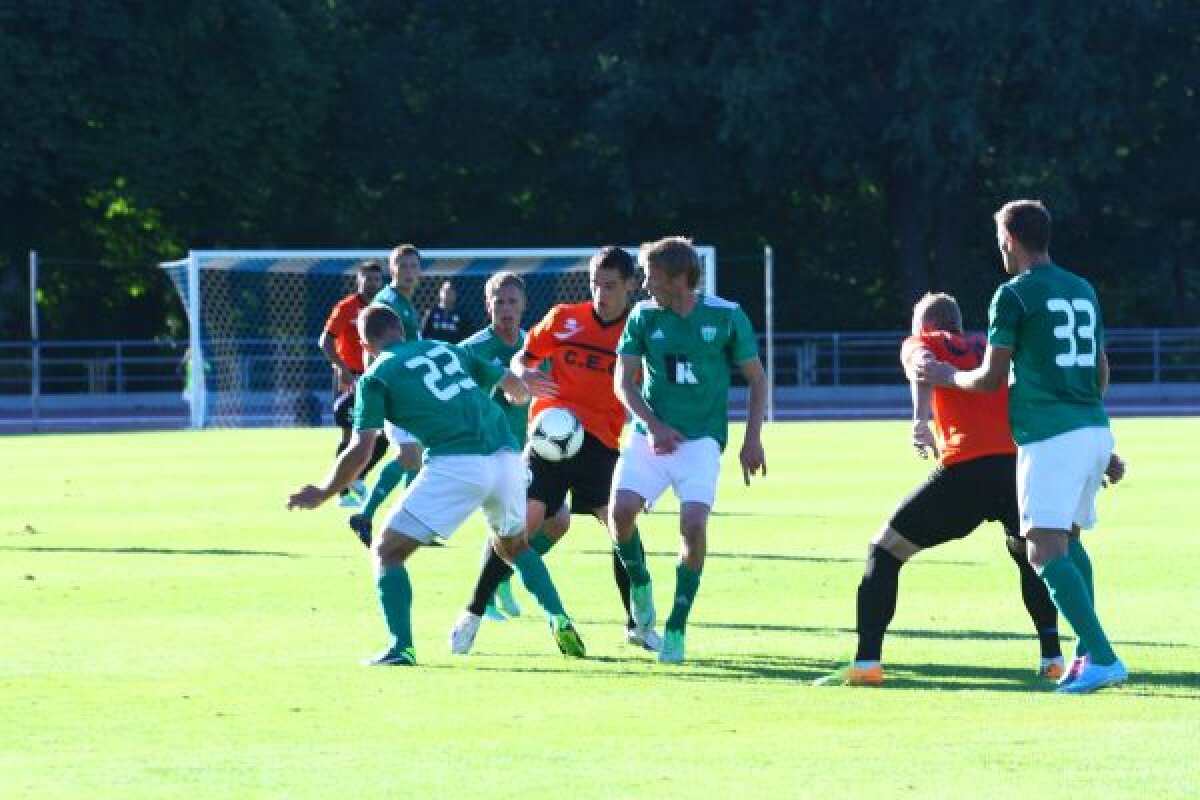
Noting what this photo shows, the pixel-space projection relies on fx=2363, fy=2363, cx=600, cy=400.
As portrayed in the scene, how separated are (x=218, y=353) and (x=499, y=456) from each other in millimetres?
31404

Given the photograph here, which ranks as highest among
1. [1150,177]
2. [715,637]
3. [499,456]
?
[1150,177]

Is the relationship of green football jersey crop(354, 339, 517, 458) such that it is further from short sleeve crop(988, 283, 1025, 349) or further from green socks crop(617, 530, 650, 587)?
short sleeve crop(988, 283, 1025, 349)

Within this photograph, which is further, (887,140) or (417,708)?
(887,140)

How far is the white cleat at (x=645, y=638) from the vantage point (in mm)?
11125

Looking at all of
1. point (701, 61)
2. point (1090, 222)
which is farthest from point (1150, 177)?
point (701, 61)

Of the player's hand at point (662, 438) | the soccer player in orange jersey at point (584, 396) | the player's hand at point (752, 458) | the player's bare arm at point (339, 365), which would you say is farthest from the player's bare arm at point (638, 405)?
the player's bare arm at point (339, 365)

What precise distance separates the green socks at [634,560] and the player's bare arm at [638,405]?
2.45 feet

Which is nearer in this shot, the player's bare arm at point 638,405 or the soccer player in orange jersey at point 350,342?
the player's bare arm at point 638,405

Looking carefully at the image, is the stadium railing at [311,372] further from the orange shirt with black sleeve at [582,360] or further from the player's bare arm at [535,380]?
the player's bare arm at [535,380]

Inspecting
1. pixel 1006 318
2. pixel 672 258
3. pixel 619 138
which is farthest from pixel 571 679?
pixel 619 138

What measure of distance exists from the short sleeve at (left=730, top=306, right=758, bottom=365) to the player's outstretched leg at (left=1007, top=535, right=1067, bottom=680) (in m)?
1.49

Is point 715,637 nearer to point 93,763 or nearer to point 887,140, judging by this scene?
point 93,763

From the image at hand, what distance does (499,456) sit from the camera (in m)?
10.5

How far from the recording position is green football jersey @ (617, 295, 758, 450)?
1078 centimetres
